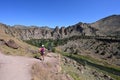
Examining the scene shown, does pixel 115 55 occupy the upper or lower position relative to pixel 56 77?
lower

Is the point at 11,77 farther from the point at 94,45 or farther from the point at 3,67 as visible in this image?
the point at 94,45

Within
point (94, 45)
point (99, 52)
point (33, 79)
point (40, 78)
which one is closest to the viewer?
point (33, 79)

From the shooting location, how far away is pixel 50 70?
22297mm

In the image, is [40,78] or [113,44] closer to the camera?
[40,78]

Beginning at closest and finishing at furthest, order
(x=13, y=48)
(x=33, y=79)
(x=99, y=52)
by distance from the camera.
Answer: (x=33, y=79) → (x=13, y=48) → (x=99, y=52)

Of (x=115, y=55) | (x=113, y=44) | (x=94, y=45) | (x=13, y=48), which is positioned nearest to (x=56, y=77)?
(x=13, y=48)

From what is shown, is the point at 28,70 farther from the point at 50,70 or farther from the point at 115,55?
the point at 115,55

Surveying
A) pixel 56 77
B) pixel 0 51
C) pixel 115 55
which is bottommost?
pixel 115 55

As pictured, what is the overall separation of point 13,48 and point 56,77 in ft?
43.7

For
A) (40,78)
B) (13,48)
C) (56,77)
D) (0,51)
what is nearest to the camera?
(40,78)

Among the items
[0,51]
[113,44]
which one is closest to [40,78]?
[0,51]

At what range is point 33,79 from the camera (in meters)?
17.3

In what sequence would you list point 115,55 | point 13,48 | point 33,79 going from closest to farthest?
point 33,79 → point 13,48 → point 115,55

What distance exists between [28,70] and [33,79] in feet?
8.94
